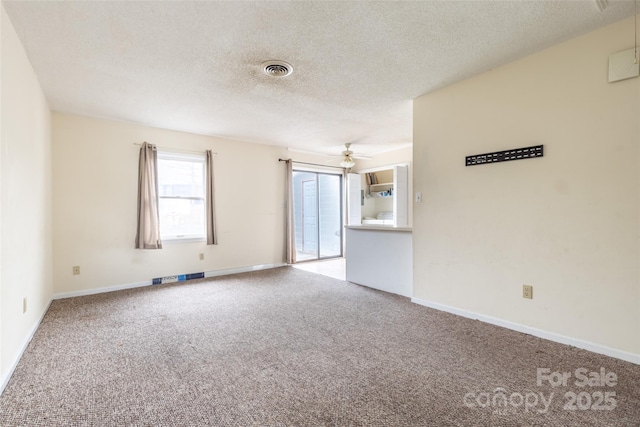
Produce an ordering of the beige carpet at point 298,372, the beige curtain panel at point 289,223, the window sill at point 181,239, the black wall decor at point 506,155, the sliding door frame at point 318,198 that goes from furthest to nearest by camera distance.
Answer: the sliding door frame at point 318,198 < the beige curtain panel at point 289,223 < the window sill at point 181,239 < the black wall decor at point 506,155 < the beige carpet at point 298,372

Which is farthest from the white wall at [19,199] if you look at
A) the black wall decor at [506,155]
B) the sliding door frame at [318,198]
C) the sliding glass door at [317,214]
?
the sliding glass door at [317,214]

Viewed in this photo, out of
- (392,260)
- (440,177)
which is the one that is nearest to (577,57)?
(440,177)

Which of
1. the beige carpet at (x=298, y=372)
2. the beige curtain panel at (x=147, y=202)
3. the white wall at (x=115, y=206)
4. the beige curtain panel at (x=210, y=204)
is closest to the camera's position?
the beige carpet at (x=298, y=372)

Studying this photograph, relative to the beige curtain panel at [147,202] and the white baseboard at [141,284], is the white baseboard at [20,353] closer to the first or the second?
the white baseboard at [141,284]

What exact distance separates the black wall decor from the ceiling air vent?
1.94 m

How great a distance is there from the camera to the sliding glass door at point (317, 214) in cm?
691

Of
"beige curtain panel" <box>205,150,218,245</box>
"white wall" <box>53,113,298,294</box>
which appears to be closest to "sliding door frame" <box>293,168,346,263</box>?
"white wall" <box>53,113,298,294</box>

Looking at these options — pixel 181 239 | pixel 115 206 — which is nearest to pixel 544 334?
pixel 181 239

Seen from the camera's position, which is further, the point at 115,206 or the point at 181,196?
the point at 181,196

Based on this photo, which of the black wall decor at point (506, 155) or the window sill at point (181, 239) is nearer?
the black wall decor at point (506, 155)

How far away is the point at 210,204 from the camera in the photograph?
4934mm

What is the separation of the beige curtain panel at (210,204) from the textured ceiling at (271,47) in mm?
1228

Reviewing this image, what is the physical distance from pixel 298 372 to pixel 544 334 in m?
2.07

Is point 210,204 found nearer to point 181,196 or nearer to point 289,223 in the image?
point 181,196
